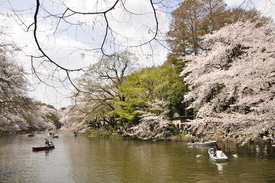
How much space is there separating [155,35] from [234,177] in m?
9.22

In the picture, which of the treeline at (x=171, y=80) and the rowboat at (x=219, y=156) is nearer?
the rowboat at (x=219, y=156)

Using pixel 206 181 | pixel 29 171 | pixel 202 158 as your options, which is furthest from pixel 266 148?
pixel 29 171

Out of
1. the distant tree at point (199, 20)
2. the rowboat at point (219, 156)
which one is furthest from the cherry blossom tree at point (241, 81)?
the distant tree at point (199, 20)

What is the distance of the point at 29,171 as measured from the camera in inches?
454

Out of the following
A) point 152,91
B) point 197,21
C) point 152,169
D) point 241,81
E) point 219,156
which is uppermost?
point 197,21

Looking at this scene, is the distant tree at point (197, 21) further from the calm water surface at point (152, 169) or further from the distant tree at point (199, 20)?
the calm water surface at point (152, 169)

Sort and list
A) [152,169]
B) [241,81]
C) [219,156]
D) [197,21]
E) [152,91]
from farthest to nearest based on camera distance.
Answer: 1. [152,91]
2. [197,21]
3. [219,156]
4. [241,81]
5. [152,169]

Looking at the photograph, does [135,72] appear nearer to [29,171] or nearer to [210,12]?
Answer: [210,12]

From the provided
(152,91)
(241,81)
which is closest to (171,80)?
(152,91)

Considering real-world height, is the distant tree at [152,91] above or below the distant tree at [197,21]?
below

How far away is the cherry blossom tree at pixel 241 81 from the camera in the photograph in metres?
10.3

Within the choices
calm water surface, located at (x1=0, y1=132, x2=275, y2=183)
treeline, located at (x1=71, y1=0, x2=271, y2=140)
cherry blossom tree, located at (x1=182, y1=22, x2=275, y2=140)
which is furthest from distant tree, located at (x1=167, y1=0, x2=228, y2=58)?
calm water surface, located at (x1=0, y1=132, x2=275, y2=183)

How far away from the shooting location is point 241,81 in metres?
11.5

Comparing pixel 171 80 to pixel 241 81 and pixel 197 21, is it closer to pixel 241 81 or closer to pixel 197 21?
pixel 197 21
